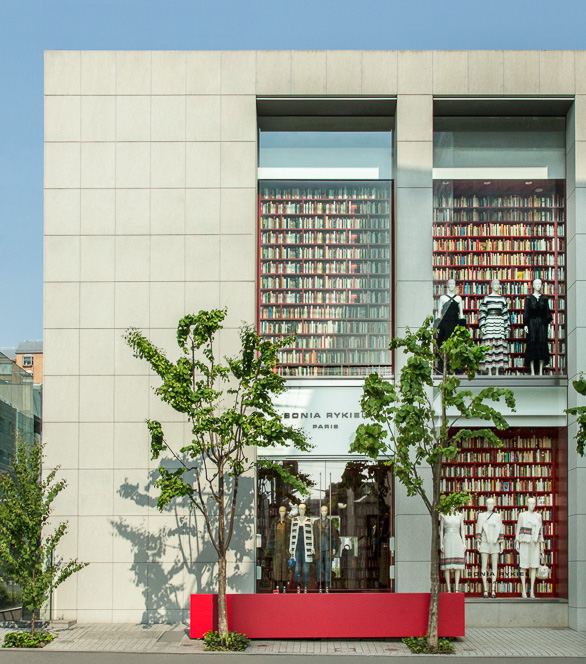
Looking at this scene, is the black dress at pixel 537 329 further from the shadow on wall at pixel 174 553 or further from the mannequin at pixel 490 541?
the shadow on wall at pixel 174 553

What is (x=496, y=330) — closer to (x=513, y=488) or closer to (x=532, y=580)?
(x=513, y=488)

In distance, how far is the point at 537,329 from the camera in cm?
2000

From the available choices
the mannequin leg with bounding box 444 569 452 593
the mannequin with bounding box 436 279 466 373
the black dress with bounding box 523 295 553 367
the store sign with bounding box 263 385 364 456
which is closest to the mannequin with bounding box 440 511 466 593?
the mannequin leg with bounding box 444 569 452 593

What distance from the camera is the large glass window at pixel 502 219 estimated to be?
67.0ft

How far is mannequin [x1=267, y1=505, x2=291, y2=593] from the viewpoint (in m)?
19.3

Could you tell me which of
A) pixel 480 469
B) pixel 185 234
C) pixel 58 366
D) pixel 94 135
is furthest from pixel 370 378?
pixel 94 135

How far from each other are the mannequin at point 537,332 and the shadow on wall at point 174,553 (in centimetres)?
679

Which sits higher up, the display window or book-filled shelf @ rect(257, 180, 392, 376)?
book-filled shelf @ rect(257, 180, 392, 376)

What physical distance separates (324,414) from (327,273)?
322cm

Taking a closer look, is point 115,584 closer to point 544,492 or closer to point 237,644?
point 237,644

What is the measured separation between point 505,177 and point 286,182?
5017mm

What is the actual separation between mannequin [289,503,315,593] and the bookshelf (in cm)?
596

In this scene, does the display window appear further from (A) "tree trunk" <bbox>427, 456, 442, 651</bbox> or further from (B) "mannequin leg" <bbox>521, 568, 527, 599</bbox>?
(B) "mannequin leg" <bbox>521, 568, 527, 599</bbox>

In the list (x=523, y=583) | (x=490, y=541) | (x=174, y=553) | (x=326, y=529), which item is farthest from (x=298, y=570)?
(x=523, y=583)
